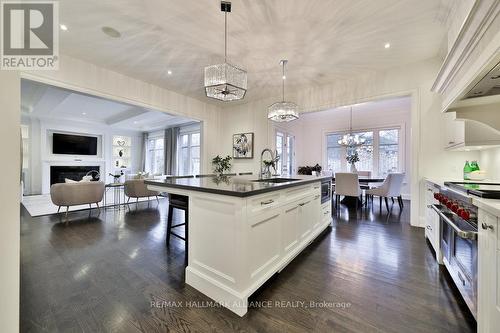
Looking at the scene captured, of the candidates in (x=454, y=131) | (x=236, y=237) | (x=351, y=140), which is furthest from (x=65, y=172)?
(x=454, y=131)

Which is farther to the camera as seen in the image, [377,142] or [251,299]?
[377,142]

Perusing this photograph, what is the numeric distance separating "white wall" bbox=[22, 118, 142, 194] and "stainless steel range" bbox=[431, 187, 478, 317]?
10.1 meters

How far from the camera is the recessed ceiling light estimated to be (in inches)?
105

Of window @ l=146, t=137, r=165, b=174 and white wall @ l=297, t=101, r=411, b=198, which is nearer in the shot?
white wall @ l=297, t=101, r=411, b=198

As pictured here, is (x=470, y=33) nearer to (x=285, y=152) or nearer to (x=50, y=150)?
(x=285, y=152)

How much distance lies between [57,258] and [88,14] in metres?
2.91

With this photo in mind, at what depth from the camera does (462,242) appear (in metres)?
1.47

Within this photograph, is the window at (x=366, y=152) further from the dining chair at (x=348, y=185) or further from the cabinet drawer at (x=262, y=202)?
the cabinet drawer at (x=262, y=202)

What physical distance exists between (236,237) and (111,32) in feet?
10.6

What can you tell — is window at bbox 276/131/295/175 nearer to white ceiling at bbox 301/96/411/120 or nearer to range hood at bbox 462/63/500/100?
white ceiling at bbox 301/96/411/120

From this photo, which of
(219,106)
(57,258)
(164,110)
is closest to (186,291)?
(57,258)

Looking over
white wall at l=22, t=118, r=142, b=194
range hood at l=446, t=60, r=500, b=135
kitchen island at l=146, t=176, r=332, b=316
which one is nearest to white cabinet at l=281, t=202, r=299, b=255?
kitchen island at l=146, t=176, r=332, b=316

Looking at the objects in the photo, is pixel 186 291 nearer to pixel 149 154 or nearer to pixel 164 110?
pixel 164 110

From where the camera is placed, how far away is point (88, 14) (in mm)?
2391
